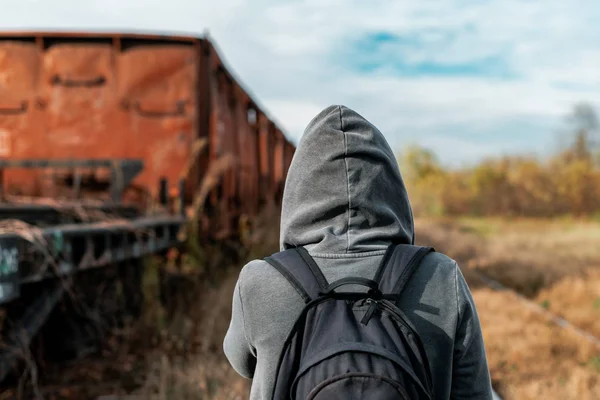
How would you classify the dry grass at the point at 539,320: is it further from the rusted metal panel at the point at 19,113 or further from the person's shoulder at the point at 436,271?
the rusted metal panel at the point at 19,113

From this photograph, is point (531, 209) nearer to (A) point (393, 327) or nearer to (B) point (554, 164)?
(B) point (554, 164)

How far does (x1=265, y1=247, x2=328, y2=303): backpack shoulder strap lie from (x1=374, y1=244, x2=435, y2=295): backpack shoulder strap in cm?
15

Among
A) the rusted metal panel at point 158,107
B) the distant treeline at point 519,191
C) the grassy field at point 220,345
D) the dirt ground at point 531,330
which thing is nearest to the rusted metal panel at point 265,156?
the grassy field at point 220,345

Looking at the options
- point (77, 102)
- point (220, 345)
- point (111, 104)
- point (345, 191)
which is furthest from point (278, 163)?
point (345, 191)

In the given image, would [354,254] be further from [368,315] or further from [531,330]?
[531,330]

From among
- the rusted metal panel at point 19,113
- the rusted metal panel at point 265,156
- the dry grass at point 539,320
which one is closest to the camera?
the dry grass at point 539,320

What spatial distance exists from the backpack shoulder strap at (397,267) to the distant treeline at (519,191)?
39474 mm

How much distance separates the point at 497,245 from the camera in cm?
1867

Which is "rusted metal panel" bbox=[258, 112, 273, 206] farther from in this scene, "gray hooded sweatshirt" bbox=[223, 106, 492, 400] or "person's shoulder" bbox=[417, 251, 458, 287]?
"person's shoulder" bbox=[417, 251, 458, 287]

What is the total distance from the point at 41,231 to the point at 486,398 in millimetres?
2950

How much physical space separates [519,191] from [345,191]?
45583mm

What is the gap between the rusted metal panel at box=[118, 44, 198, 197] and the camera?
7.45 m

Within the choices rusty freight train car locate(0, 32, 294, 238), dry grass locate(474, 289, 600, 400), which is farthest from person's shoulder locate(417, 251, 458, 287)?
rusty freight train car locate(0, 32, 294, 238)

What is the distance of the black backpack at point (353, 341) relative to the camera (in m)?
1.42
